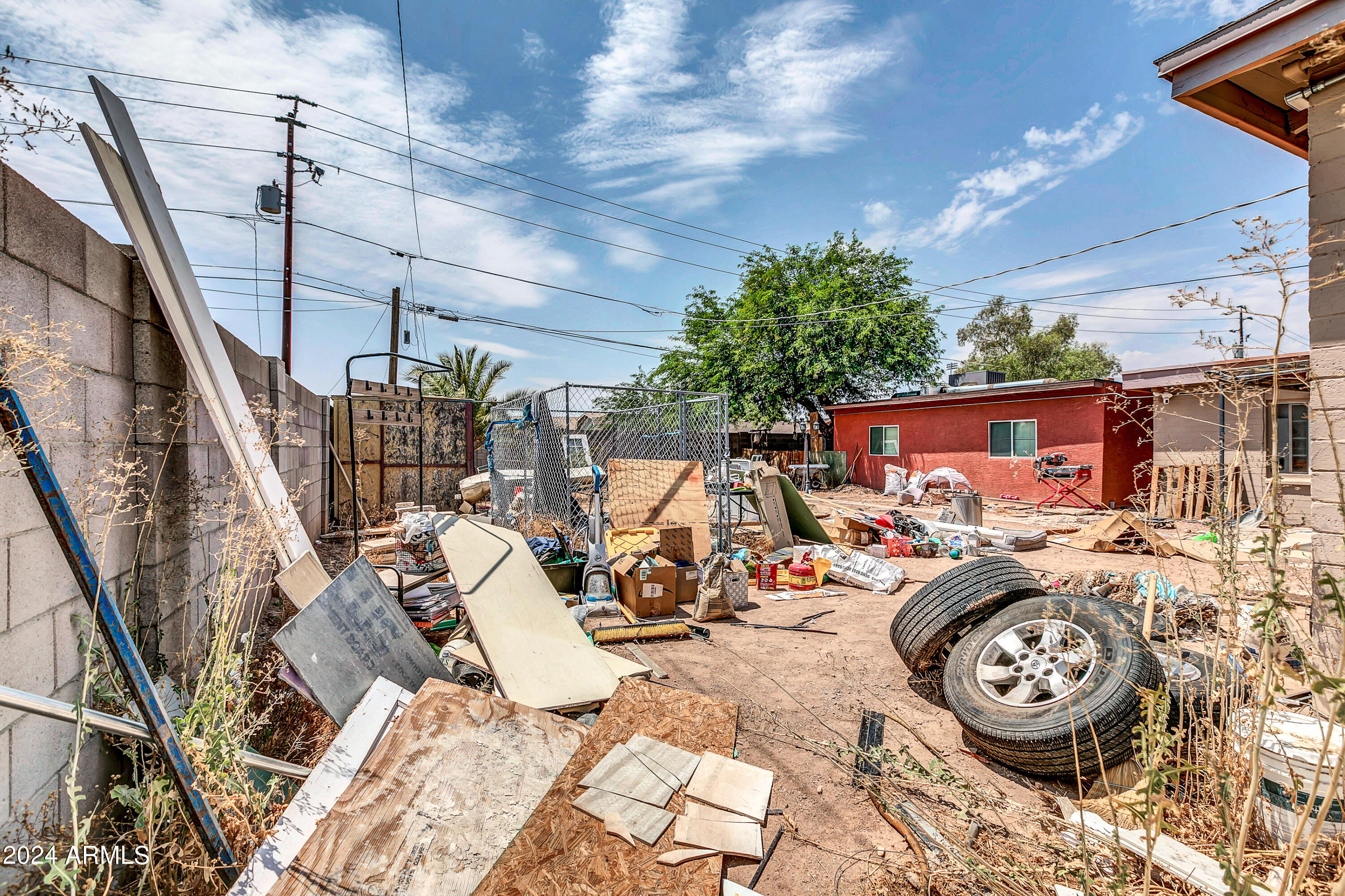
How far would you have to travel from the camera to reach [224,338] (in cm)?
415

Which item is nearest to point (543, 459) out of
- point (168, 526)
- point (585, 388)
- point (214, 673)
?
point (585, 388)

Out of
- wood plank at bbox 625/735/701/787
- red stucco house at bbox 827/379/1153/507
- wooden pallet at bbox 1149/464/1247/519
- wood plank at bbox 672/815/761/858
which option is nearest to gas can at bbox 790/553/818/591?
wood plank at bbox 625/735/701/787

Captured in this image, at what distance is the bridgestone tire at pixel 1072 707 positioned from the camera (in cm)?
301

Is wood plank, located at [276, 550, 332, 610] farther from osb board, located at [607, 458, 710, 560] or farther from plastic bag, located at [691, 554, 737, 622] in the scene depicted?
osb board, located at [607, 458, 710, 560]

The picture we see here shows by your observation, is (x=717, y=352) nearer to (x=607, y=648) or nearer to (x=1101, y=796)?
(x=607, y=648)

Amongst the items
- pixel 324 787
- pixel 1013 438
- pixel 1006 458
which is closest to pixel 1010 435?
pixel 1013 438

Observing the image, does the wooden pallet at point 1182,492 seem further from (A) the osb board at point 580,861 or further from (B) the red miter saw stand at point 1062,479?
(A) the osb board at point 580,861

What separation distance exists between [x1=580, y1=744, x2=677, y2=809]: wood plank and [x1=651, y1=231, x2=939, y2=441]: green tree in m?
20.1

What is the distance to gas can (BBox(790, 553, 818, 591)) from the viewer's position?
305 inches

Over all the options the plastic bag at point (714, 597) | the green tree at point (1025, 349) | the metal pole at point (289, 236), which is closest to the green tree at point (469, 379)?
the metal pole at point (289, 236)

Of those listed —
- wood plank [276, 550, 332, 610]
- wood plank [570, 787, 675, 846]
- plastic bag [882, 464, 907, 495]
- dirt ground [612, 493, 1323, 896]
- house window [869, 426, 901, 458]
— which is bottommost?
dirt ground [612, 493, 1323, 896]

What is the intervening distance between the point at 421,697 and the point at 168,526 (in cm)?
147

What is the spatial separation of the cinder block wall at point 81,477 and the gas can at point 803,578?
6.11 meters

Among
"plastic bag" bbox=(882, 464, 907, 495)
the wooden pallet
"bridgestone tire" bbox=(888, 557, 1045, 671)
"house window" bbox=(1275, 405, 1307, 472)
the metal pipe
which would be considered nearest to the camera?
the metal pipe
